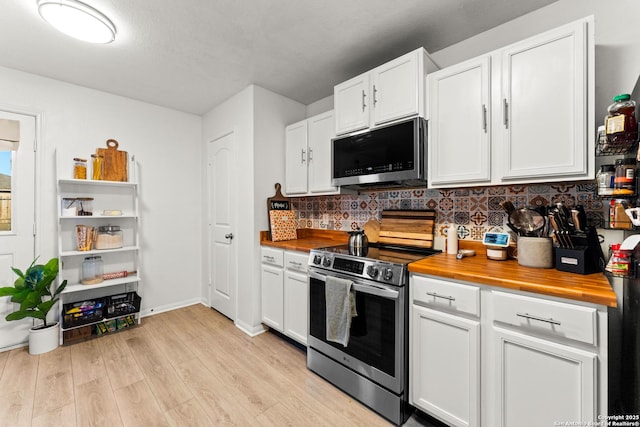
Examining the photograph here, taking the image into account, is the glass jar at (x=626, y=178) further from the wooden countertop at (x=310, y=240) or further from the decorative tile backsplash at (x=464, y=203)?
the wooden countertop at (x=310, y=240)

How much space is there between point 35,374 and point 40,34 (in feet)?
8.08

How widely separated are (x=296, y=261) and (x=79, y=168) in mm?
2301

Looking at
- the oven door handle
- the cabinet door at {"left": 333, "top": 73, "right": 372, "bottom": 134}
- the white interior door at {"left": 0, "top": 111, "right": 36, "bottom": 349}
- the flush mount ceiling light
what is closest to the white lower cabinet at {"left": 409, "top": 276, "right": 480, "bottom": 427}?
the oven door handle

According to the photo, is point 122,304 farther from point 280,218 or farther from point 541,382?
point 541,382

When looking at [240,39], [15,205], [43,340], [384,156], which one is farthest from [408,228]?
[15,205]

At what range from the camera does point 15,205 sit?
241 centimetres

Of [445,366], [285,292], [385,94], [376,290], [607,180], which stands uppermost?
[385,94]

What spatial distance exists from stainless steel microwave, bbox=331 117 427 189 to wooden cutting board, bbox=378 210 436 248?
0.88ft

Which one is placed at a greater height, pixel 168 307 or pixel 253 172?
pixel 253 172

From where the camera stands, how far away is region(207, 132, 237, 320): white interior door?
9.95 ft

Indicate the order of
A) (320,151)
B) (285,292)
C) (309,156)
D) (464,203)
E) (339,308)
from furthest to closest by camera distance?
(309,156) < (320,151) < (285,292) < (464,203) < (339,308)

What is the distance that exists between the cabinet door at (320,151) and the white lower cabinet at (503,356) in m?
1.30

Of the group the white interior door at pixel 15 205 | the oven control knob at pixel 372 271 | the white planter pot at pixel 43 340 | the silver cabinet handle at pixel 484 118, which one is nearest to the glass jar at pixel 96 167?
the white interior door at pixel 15 205

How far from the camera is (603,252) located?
149 centimetres
